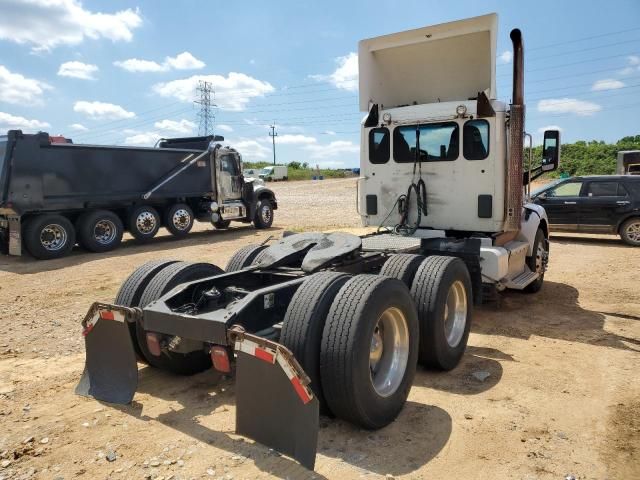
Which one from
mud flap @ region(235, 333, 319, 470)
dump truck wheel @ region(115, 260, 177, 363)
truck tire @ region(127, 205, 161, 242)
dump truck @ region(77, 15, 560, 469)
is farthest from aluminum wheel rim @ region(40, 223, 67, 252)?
mud flap @ region(235, 333, 319, 470)

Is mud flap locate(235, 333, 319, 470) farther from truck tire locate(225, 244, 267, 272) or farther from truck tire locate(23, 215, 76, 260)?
truck tire locate(23, 215, 76, 260)

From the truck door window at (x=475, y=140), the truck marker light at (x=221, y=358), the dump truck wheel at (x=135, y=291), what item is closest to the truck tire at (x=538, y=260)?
the truck door window at (x=475, y=140)

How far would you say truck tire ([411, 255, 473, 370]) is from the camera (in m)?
4.46

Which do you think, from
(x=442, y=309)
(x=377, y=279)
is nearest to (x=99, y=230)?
(x=442, y=309)

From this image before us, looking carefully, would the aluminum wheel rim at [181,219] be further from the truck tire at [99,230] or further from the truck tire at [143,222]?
the truck tire at [99,230]

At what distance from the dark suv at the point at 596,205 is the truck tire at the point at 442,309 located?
9.42 meters

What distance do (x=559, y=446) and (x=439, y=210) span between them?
3.92m

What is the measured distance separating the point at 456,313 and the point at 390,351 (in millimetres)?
1440

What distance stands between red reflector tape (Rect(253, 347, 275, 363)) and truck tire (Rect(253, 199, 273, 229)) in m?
14.3

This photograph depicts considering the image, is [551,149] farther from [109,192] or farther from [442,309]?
[109,192]

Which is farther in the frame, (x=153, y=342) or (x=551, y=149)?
(x=551, y=149)

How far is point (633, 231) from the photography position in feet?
40.8

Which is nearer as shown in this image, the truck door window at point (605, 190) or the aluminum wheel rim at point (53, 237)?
the aluminum wheel rim at point (53, 237)

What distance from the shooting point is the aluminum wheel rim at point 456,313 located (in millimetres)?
4910
